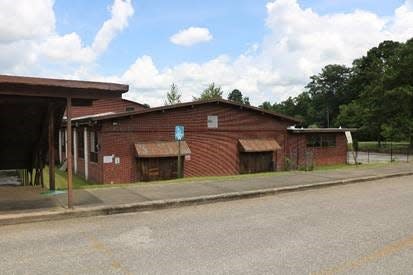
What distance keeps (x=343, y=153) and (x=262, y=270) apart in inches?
1125

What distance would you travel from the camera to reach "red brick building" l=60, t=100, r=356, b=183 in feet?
69.8

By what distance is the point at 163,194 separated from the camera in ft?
35.7

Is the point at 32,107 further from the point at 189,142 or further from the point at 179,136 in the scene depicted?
the point at 189,142

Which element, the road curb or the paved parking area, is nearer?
the road curb

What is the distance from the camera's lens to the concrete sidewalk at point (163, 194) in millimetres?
8734

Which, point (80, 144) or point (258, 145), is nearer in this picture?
point (80, 144)

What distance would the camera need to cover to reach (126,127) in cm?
2153

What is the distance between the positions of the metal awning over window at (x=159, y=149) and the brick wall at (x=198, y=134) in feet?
1.03

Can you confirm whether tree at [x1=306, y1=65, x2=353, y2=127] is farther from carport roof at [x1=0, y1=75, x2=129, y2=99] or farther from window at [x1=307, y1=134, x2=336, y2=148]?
carport roof at [x1=0, y1=75, x2=129, y2=99]

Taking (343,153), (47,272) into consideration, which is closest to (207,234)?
(47,272)

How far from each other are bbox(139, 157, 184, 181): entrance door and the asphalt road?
12.3m

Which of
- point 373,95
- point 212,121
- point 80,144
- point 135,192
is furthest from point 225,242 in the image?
point 373,95

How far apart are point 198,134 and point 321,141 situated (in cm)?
1115

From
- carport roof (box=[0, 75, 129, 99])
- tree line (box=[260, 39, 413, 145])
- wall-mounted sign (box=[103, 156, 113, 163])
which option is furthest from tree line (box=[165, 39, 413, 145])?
carport roof (box=[0, 75, 129, 99])
